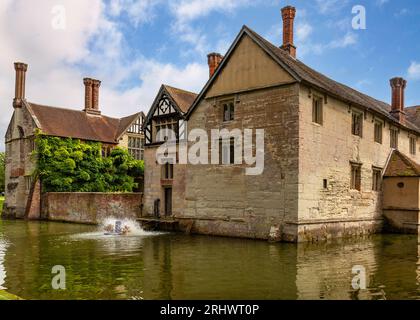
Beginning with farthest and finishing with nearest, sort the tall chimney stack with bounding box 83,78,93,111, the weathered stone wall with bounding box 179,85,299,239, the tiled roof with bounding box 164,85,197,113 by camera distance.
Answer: the tall chimney stack with bounding box 83,78,93,111, the tiled roof with bounding box 164,85,197,113, the weathered stone wall with bounding box 179,85,299,239

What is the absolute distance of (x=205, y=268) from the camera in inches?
451

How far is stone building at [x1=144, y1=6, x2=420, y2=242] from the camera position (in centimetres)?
1736

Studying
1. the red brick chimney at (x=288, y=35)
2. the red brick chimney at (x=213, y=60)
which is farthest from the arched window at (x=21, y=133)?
the red brick chimney at (x=288, y=35)

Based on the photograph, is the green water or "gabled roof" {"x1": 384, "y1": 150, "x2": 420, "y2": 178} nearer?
the green water

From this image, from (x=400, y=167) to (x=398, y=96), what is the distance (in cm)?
615

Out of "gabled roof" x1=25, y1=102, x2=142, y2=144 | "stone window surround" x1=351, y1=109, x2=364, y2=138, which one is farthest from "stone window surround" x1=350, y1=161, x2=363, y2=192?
"gabled roof" x1=25, y1=102, x2=142, y2=144

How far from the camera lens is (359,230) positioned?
67.7 feet

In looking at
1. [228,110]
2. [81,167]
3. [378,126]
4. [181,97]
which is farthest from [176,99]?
[81,167]

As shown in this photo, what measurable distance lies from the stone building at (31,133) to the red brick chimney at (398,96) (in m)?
22.5

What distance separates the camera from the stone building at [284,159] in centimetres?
1736

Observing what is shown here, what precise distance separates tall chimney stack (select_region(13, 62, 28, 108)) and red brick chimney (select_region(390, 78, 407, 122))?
93.9 feet

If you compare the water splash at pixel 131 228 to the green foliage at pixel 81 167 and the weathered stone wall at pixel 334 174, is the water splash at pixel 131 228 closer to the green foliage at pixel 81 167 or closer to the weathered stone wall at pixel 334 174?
the weathered stone wall at pixel 334 174

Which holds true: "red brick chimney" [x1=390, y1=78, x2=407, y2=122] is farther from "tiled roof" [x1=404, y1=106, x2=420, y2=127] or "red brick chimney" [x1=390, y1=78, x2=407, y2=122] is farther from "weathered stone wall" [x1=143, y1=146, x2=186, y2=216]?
"weathered stone wall" [x1=143, y1=146, x2=186, y2=216]
